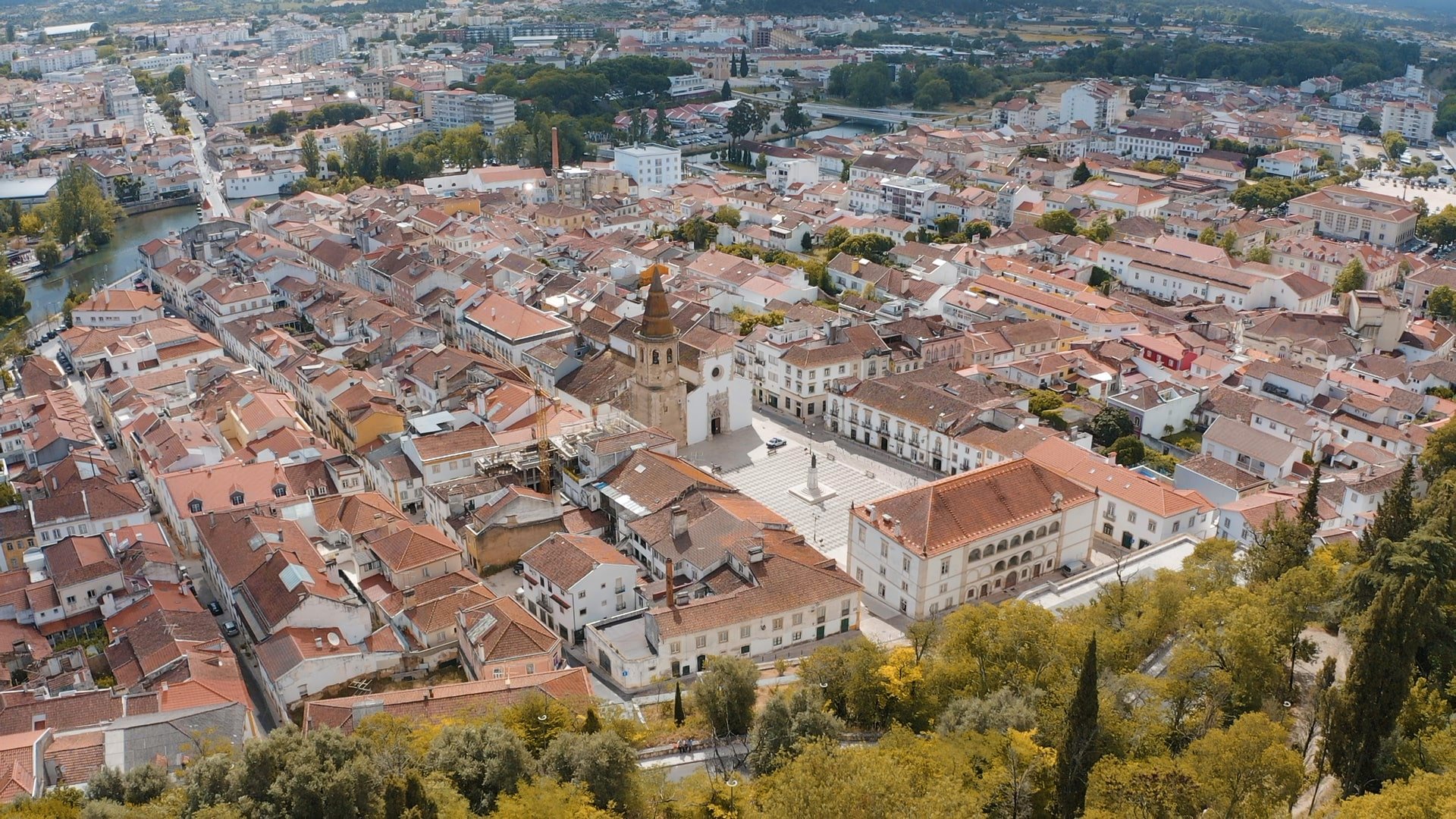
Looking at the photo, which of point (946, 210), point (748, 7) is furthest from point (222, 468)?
point (748, 7)

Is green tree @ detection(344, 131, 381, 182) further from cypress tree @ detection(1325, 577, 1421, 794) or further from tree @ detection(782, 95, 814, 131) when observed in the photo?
cypress tree @ detection(1325, 577, 1421, 794)

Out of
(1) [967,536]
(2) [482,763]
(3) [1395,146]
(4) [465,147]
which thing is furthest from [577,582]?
(3) [1395,146]

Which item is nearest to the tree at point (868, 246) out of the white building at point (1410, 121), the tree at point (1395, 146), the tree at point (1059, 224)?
the tree at point (1059, 224)

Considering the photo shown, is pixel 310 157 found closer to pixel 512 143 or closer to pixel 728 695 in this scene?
pixel 512 143

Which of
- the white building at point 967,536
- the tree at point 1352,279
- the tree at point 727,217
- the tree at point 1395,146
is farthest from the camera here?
the tree at point 1395,146

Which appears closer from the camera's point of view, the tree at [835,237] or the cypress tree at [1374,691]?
the cypress tree at [1374,691]

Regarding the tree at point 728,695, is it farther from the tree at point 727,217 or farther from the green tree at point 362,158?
the green tree at point 362,158
